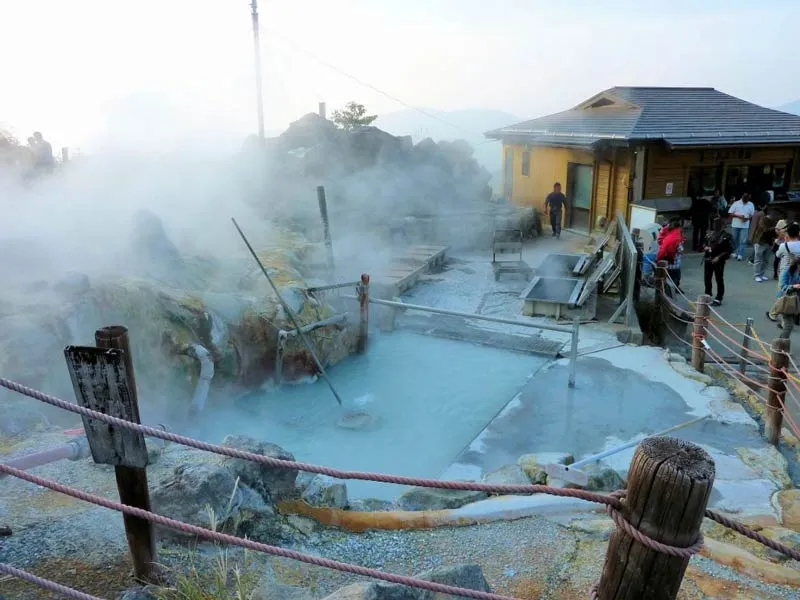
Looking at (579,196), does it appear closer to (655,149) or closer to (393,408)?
(655,149)

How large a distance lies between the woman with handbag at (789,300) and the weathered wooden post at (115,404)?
6.81 metres

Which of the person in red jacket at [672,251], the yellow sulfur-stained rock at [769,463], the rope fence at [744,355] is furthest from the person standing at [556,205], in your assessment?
the yellow sulfur-stained rock at [769,463]

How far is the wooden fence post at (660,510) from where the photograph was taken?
1.54m

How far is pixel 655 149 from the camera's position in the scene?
1409cm

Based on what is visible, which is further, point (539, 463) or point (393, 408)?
point (393, 408)

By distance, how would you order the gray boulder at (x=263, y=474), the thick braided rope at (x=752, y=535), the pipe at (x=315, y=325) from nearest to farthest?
the thick braided rope at (x=752, y=535) → the gray boulder at (x=263, y=474) → the pipe at (x=315, y=325)

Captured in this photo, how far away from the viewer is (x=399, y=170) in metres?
20.2

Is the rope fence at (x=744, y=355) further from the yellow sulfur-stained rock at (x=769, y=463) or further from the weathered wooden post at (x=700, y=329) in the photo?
the yellow sulfur-stained rock at (x=769, y=463)

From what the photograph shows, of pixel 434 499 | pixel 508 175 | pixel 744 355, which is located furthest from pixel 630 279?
pixel 508 175

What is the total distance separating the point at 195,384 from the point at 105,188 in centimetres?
829

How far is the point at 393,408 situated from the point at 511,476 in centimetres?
338

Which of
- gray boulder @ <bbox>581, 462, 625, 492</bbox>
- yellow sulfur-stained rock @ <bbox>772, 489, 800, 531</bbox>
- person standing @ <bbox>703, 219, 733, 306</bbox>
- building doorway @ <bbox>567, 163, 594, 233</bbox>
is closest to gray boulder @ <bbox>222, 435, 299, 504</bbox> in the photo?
gray boulder @ <bbox>581, 462, 625, 492</bbox>

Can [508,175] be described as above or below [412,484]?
above

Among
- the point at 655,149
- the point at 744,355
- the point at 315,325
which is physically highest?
the point at 655,149
